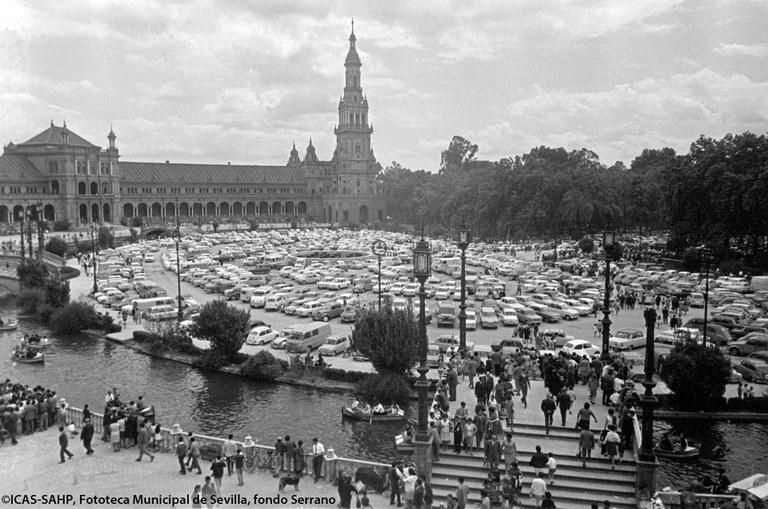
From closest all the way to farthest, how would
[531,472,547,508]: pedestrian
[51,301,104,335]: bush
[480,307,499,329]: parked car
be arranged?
1. [531,472,547,508]: pedestrian
2. [480,307,499,329]: parked car
3. [51,301,104,335]: bush

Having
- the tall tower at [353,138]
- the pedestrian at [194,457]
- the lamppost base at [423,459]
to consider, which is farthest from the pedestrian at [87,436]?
the tall tower at [353,138]

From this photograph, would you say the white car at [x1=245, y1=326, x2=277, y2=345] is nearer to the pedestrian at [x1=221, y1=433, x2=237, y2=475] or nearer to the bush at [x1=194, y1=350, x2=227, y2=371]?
the bush at [x1=194, y1=350, x2=227, y2=371]

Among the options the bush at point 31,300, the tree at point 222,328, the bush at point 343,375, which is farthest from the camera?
the bush at point 31,300

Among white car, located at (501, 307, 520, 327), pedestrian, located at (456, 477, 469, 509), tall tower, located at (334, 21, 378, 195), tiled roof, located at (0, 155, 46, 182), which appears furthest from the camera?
tall tower, located at (334, 21, 378, 195)

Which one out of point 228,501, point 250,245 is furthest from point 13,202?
point 228,501

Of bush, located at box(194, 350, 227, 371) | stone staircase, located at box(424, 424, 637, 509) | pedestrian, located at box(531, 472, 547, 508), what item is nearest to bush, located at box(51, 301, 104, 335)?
bush, located at box(194, 350, 227, 371)

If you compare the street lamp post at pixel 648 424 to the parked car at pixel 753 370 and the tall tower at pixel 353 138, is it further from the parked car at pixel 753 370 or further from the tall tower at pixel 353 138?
the tall tower at pixel 353 138
